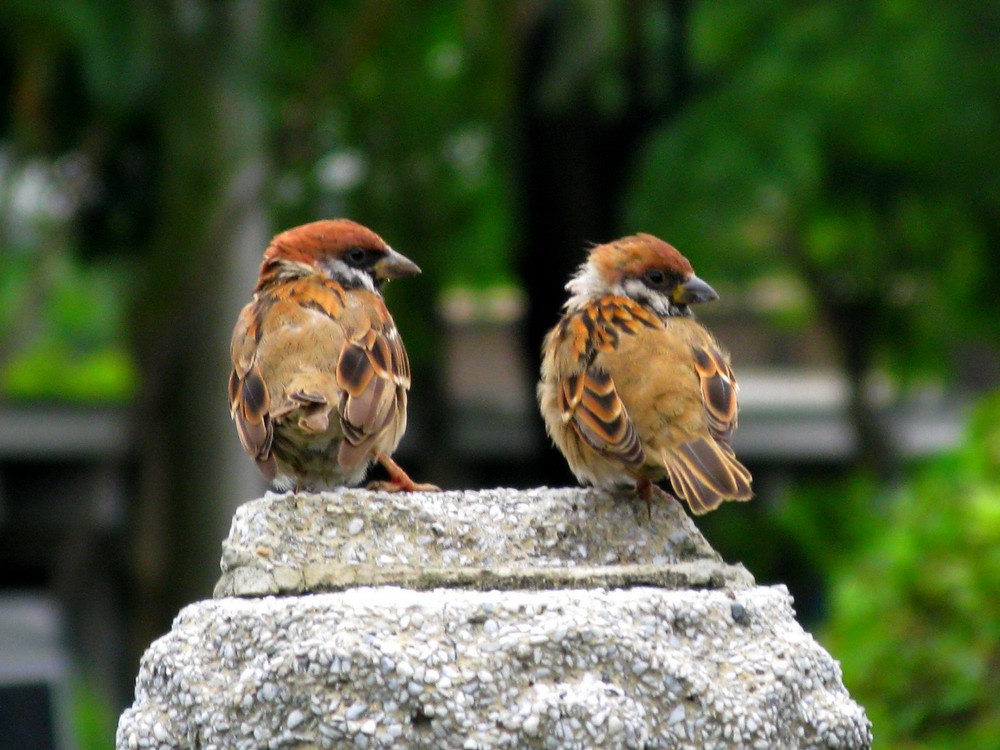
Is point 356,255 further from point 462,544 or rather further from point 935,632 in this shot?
point 935,632

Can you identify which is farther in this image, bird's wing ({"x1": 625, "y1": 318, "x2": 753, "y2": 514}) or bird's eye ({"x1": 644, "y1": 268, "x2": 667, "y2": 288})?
bird's eye ({"x1": 644, "y1": 268, "x2": 667, "y2": 288})

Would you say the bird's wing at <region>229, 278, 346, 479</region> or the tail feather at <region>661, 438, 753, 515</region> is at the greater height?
the bird's wing at <region>229, 278, 346, 479</region>

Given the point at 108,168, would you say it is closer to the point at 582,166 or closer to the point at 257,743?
the point at 582,166

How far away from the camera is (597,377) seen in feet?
13.6

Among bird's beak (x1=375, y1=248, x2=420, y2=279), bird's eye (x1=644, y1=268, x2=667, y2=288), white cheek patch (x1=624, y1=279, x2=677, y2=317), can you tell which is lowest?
white cheek patch (x1=624, y1=279, x2=677, y2=317)

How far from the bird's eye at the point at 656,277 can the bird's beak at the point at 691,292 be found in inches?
1.8

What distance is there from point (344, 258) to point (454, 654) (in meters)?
2.21

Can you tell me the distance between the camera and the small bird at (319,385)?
12.7 ft

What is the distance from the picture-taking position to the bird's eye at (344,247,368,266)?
4.65 m

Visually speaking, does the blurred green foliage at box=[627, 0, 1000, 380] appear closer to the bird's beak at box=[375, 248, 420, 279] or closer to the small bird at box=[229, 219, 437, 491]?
the bird's beak at box=[375, 248, 420, 279]

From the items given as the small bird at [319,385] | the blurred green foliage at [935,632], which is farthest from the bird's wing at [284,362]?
the blurred green foliage at [935,632]

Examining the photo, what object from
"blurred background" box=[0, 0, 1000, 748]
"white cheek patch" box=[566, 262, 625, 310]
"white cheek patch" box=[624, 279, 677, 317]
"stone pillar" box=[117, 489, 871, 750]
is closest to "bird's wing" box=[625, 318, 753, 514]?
"white cheek patch" box=[624, 279, 677, 317]

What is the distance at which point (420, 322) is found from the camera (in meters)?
13.5

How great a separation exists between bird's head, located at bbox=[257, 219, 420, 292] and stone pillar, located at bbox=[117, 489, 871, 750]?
5.20ft
